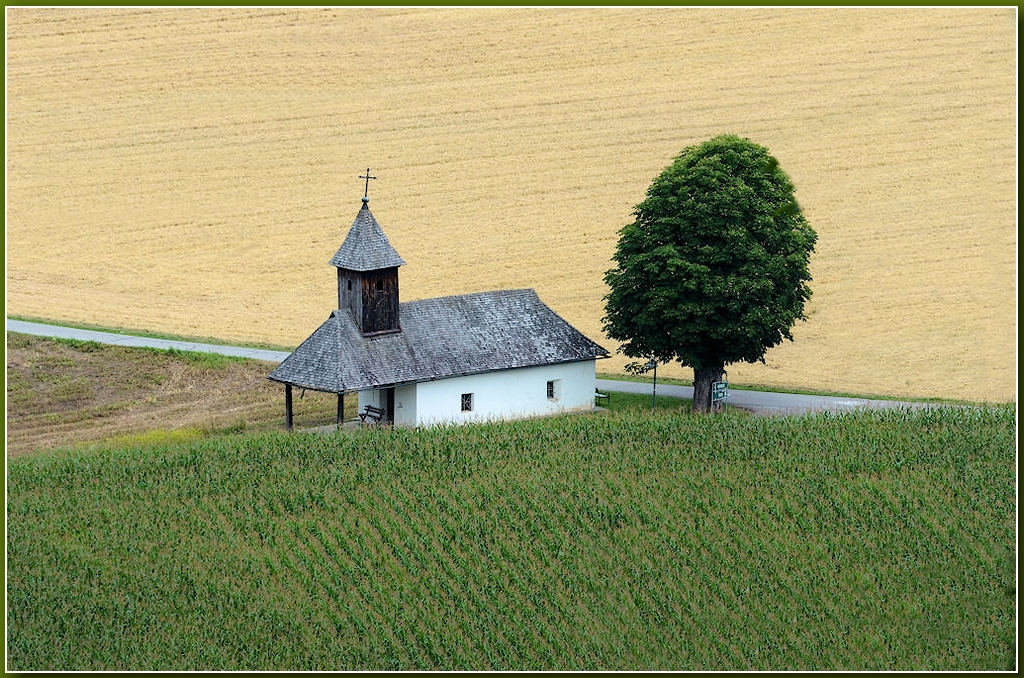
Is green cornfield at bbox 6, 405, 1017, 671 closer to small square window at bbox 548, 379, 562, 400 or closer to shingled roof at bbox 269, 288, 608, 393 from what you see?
shingled roof at bbox 269, 288, 608, 393

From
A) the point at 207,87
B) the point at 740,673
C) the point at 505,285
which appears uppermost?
the point at 207,87

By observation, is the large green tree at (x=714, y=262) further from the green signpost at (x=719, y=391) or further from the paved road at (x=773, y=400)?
the paved road at (x=773, y=400)

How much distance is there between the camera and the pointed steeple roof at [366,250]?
175 feet

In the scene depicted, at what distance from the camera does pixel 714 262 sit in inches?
2162

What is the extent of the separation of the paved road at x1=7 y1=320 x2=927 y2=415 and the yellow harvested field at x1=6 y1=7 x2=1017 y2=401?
229 centimetres

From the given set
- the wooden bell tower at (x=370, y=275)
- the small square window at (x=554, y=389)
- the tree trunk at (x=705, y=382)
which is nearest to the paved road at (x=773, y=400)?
the tree trunk at (x=705, y=382)

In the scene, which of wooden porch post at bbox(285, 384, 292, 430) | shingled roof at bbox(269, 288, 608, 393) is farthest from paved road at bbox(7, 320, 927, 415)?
wooden porch post at bbox(285, 384, 292, 430)

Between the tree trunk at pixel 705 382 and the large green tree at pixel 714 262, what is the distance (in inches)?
1.3

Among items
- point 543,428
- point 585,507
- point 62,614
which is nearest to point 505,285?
point 543,428

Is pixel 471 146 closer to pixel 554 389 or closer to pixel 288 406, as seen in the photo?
pixel 554 389

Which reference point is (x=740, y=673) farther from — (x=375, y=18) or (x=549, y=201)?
(x=375, y=18)

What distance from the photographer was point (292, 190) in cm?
7931

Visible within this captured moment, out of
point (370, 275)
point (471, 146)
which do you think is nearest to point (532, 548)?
point (370, 275)

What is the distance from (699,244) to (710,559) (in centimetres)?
1596
